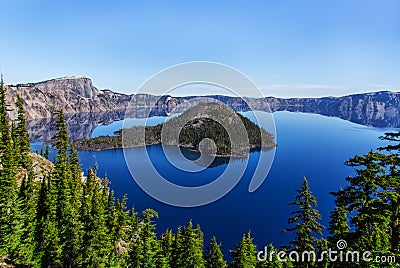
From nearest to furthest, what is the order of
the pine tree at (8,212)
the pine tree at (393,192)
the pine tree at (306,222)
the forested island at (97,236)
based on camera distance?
the pine tree at (393,192) < the pine tree at (306,222) < the forested island at (97,236) < the pine tree at (8,212)

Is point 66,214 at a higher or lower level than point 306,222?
lower

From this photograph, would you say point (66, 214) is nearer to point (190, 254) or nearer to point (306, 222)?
point (190, 254)

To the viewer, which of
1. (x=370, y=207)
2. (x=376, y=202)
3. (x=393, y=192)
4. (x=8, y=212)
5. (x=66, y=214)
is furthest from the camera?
(x=66, y=214)

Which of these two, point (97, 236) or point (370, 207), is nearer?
point (370, 207)

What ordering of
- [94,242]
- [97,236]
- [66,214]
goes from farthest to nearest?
1. [66,214]
2. [97,236]
3. [94,242]

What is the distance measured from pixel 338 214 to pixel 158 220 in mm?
90185

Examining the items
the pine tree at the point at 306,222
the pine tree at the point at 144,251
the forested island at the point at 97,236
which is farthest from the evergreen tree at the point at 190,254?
the pine tree at the point at 306,222

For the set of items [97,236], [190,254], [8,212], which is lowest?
[190,254]

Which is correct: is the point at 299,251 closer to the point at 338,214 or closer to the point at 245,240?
the point at 338,214

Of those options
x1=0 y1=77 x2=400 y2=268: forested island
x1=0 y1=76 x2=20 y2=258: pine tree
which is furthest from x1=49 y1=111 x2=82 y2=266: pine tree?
x1=0 y1=76 x2=20 y2=258: pine tree

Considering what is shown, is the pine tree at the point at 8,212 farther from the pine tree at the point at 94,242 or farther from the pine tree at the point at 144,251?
the pine tree at the point at 144,251

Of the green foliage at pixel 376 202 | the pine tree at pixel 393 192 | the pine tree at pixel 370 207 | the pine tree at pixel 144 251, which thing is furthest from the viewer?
the pine tree at pixel 144 251

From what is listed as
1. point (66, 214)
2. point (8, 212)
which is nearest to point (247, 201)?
point (66, 214)

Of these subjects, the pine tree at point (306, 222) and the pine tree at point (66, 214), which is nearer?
the pine tree at point (306, 222)
